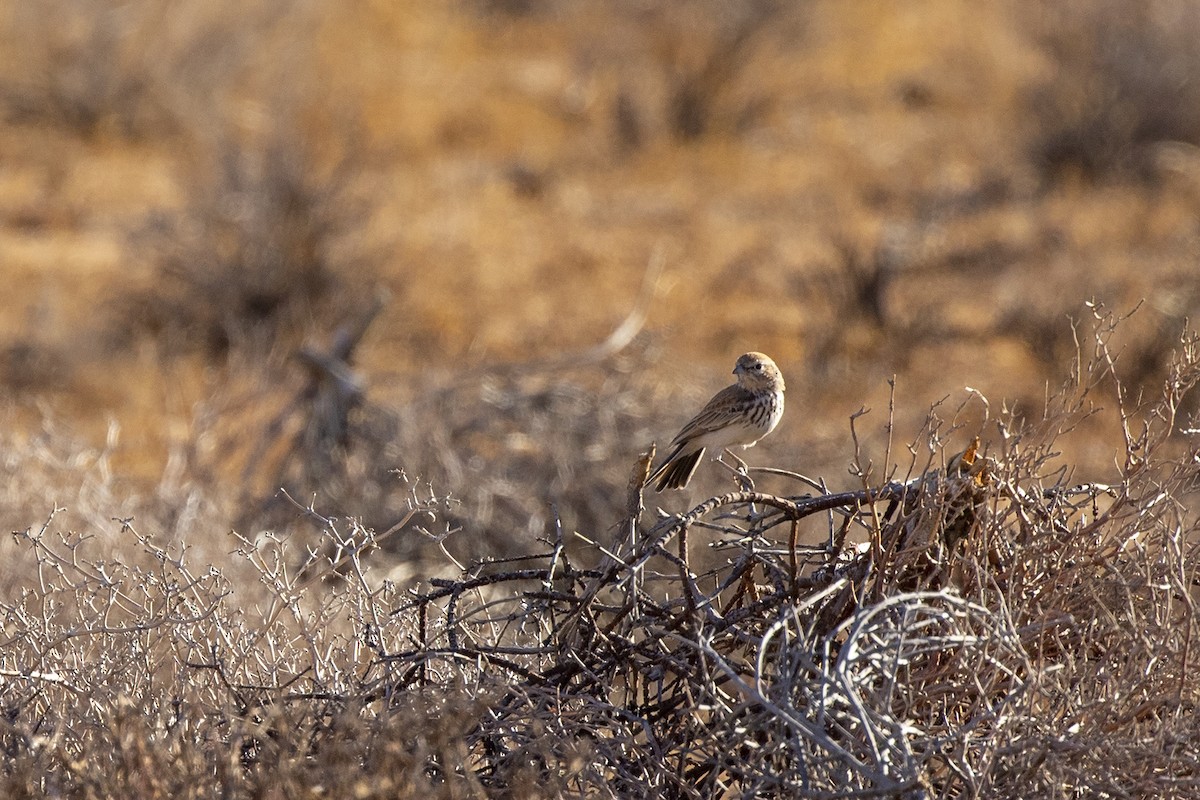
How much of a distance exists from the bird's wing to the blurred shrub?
11.9 metres

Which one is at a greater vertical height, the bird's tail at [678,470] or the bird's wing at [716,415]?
the bird's wing at [716,415]

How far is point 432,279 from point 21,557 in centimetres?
755

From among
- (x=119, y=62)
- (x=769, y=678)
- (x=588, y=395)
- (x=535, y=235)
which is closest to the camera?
(x=769, y=678)

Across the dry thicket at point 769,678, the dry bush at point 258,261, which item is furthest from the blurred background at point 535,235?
the dry thicket at point 769,678

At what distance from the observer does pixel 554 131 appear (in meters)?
17.1

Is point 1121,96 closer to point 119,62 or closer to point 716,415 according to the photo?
point 119,62

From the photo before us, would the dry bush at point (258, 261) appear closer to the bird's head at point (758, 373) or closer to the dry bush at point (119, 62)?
the dry bush at point (119, 62)

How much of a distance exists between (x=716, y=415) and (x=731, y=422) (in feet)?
0.20

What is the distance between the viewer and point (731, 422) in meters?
5.18

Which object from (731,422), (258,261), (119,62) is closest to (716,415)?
(731,422)

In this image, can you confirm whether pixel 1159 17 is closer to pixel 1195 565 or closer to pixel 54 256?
pixel 54 256

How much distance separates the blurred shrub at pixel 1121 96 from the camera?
16.2 meters

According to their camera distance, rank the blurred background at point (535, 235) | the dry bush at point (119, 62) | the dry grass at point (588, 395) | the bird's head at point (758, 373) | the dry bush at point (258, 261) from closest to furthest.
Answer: the dry grass at point (588, 395), the bird's head at point (758, 373), the blurred background at point (535, 235), the dry bush at point (258, 261), the dry bush at point (119, 62)

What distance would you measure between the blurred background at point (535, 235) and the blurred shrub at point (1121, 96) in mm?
40
